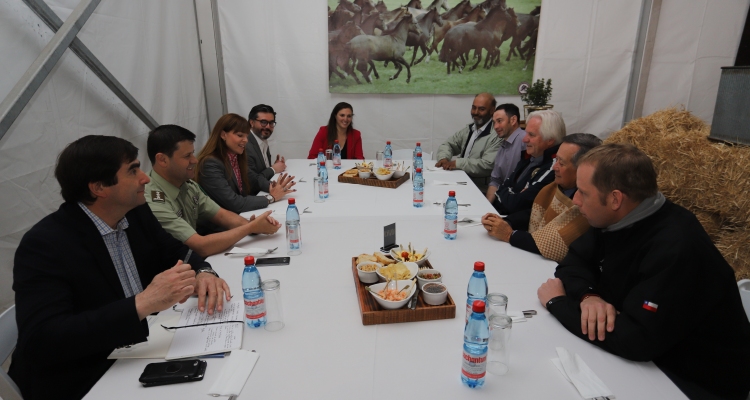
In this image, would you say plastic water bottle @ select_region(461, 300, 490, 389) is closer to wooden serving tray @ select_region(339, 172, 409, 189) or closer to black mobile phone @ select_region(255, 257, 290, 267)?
black mobile phone @ select_region(255, 257, 290, 267)

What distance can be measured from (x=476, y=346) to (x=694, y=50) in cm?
573

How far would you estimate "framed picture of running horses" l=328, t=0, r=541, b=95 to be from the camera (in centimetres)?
519

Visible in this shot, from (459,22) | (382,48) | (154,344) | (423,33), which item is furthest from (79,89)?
(459,22)

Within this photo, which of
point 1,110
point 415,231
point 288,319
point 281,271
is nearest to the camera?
point 288,319

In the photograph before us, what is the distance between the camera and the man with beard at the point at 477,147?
420 cm

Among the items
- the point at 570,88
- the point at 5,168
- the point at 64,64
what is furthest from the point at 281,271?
the point at 570,88

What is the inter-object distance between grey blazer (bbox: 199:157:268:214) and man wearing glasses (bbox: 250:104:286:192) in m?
0.61

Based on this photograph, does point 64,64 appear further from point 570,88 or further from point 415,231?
point 570,88

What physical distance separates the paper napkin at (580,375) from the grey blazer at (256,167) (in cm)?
277

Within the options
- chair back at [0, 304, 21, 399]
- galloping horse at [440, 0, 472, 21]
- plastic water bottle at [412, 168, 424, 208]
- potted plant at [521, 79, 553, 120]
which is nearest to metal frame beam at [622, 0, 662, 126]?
potted plant at [521, 79, 553, 120]

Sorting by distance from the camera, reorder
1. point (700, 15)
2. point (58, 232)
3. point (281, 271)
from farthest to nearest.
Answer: point (700, 15), point (281, 271), point (58, 232)

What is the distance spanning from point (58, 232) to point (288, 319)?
31.6 inches

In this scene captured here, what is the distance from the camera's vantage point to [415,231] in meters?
2.37

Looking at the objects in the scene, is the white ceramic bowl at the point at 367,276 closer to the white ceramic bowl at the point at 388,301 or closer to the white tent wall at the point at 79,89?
the white ceramic bowl at the point at 388,301
